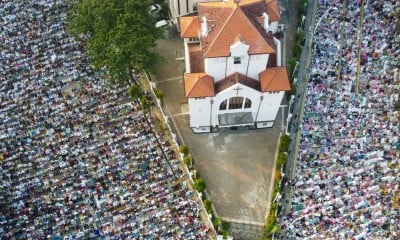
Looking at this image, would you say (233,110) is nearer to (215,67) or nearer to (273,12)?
(215,67)

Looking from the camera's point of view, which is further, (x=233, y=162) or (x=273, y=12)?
(x=273, y=12)

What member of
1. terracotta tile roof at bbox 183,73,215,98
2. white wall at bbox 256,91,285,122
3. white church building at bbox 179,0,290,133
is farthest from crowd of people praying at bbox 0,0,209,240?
white wall at bbox 256,91,285,122

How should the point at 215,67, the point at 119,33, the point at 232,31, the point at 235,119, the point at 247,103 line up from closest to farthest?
the point at 232,31
the point at 215,67
the point at 119,33
the point at 247,103
the point at 235,119

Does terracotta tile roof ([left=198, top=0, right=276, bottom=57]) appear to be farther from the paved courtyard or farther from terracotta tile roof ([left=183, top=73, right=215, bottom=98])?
the paved courtyard

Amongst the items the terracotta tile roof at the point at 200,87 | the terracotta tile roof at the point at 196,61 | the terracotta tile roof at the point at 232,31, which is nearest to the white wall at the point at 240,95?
the terracotta tile roof at the point at 200,87

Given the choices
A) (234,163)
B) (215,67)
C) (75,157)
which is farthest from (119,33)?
(234,163)

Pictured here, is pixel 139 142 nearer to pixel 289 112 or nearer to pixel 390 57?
pixel 289 112

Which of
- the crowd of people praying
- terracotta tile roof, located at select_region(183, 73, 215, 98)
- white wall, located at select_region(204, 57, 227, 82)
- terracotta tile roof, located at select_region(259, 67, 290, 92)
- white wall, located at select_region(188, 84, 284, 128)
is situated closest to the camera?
white wall, located at select_region(204, 57, 227, 82)
